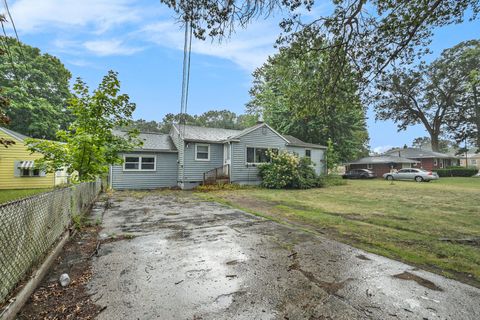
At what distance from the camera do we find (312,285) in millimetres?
2740

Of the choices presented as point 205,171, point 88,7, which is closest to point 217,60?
point 88,7

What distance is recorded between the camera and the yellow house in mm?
12828

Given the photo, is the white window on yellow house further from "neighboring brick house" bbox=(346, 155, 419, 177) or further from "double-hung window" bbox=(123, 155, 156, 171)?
"neighboring brick house" bbox=(346, 155, 419, 177)

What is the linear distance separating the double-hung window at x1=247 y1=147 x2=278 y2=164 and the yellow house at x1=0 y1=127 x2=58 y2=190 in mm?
11697

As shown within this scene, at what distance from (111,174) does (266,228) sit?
39.3ft

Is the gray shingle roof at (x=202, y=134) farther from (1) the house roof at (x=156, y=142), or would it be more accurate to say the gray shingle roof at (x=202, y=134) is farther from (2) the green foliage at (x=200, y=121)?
(2) the green foliage at (x=200, y=121)

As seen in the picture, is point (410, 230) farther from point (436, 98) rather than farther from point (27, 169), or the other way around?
point (436, 98)

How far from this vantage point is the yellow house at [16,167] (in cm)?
1283

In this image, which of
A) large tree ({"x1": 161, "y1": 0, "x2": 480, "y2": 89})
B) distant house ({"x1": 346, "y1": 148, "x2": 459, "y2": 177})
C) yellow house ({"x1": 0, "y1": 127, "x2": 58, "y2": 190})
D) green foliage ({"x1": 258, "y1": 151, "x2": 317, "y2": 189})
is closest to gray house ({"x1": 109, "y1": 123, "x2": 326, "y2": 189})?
green foliage ({"x1": 258, "y1": 151, "x2": 317, "y2": 189})

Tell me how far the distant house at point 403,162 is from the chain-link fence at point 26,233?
3356 centimetres

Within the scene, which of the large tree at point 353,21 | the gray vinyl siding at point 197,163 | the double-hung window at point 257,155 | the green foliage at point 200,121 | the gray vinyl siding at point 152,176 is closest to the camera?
the large tree at point 353,21

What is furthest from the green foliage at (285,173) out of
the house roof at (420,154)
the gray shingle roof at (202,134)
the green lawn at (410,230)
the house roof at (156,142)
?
the house roof at (420,154)

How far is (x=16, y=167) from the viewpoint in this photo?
42.9ft

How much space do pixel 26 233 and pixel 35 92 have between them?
28.0 metres
